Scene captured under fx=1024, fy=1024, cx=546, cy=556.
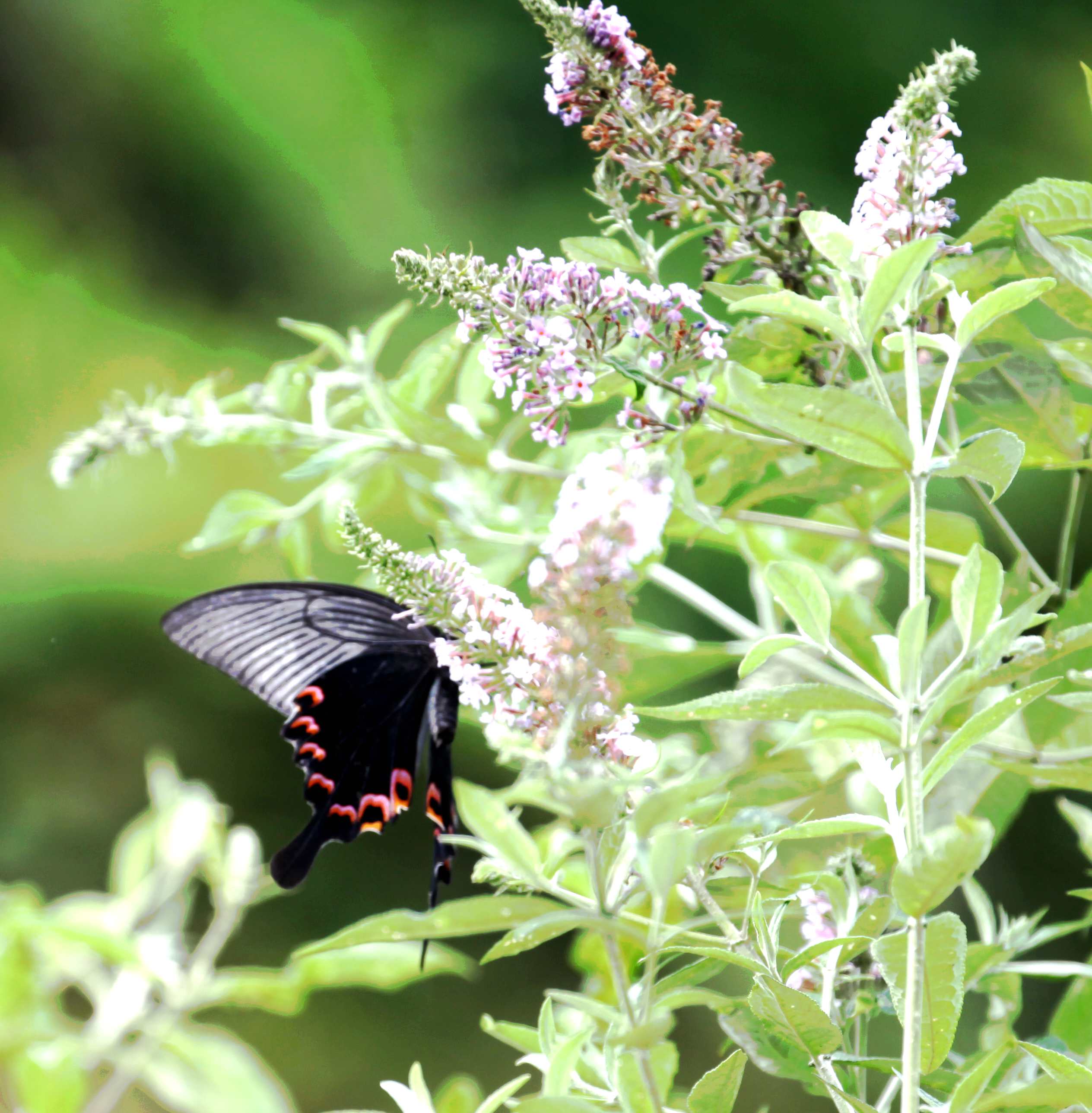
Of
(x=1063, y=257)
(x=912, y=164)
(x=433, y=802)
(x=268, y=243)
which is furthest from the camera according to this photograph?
(x=268, y=243)

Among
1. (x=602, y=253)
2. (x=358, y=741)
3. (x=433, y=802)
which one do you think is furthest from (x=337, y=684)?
(x=602, y=253)

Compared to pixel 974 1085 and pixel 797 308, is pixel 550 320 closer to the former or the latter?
pixel 797 308

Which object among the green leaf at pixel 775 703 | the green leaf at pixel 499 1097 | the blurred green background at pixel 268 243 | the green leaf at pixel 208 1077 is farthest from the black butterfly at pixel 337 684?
the blurred green background at pixel 268 243

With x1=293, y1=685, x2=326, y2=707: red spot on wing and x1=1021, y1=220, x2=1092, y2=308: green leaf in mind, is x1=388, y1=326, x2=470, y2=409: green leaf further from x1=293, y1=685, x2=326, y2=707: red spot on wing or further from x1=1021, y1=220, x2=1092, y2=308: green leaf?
x1=1021, y1=220, x2=1092, y2=308: green leaf

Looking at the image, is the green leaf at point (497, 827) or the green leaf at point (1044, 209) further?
the green leaf at point (1044, 209)

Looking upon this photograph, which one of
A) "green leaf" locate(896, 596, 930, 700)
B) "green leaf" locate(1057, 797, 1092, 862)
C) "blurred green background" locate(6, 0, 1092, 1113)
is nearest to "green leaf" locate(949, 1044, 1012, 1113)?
"green leaf" locate(896, 596, 930, 700)

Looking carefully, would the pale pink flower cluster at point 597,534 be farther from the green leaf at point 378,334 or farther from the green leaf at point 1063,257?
the green leaf at point 378,334
